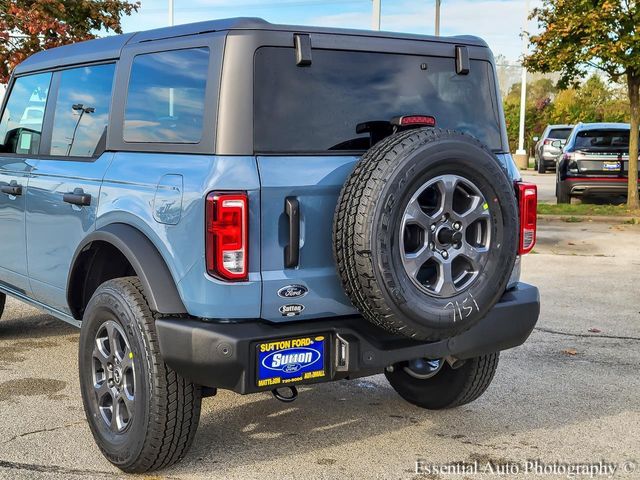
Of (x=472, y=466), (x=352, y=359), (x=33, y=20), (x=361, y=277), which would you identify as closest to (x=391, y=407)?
(x=472, y=466)

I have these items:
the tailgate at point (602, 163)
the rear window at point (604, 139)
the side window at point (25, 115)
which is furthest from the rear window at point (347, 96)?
the rear window at point (604, 139)

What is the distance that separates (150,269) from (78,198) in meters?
0.91

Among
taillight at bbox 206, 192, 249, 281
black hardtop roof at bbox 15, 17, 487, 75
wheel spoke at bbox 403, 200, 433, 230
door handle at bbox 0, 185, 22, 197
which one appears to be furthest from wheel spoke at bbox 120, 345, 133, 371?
door handle at bbox 0, 185, 22, 197

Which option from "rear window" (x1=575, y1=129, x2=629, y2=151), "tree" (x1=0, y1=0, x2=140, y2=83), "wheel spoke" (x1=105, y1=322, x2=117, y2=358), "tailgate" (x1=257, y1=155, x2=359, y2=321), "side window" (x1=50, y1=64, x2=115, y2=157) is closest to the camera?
"tailgate" (x1=257, y1=155, x2=359, y2=321)

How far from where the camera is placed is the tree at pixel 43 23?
46.2ft

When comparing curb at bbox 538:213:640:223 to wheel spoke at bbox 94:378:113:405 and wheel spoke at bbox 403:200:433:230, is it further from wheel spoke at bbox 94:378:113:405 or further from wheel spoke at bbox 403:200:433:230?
wheel spoke at bbox 94:378:113:405

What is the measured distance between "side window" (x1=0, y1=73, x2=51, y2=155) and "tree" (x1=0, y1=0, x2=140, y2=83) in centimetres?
913

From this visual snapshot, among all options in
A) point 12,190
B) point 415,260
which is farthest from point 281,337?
point 12,190

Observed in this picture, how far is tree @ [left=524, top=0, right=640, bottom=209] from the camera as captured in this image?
46.6 feet

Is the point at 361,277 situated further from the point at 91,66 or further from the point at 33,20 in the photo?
the point at 33,20

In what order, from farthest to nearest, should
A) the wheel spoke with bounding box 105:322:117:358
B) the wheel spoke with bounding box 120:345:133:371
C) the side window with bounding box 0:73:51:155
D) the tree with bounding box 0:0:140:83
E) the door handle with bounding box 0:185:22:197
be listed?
the tree with bounding box 0:0:140:83
the side window with bounding box 0:73:51:155
the door handle with bounding box 0:185:22:197
the wheel spoke with bounding box 105:322:117:358
the wheel spoke with bounding box 120:345:133:371

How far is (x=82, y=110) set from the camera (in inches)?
178

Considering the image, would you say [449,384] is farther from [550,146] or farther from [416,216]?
[550,146]

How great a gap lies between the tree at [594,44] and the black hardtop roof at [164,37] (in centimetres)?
1115
